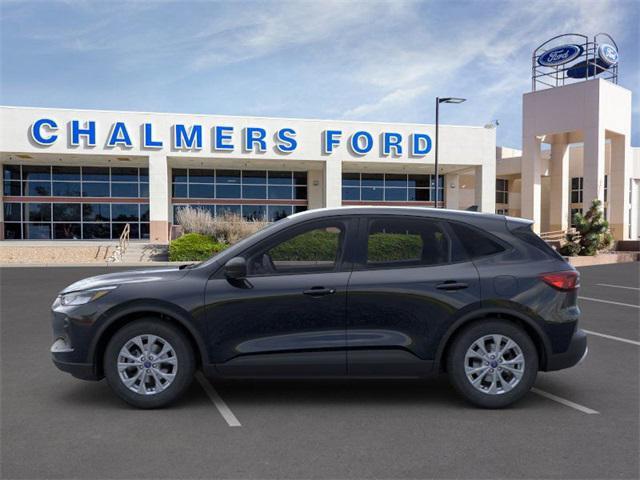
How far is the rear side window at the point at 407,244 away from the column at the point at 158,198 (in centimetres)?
2589

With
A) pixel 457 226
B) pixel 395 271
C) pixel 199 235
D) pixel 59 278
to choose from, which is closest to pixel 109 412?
pixel 395 271

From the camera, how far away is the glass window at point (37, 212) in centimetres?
3172

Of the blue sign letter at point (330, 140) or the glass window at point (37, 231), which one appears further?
the glass window at point (37, 231)

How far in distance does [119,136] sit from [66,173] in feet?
20.1

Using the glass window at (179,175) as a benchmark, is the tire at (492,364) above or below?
A: below

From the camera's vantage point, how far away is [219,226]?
82.3 ft

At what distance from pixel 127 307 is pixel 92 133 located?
26.1m

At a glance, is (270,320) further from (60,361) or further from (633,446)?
(633,446)

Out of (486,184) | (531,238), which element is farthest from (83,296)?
(486,184)

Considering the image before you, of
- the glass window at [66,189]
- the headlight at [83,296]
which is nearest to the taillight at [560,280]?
the headlight at [83,296]

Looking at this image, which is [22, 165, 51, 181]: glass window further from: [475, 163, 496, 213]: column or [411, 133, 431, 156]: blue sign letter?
[475, 163, 496, 213]: column

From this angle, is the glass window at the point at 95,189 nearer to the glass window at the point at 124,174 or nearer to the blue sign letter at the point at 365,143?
the glass window at the point at 124,174

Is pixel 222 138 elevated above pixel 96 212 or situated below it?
above

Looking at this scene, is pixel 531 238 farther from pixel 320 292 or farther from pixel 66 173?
pixel 66 173
